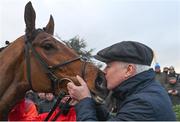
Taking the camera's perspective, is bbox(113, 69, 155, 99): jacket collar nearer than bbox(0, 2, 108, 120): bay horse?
Yes

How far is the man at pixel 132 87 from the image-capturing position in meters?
2.61

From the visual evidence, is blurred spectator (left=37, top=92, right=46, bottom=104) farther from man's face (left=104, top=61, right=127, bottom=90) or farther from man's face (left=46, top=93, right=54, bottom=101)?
man's face (left=104, top=61, right=127, bottom=90)

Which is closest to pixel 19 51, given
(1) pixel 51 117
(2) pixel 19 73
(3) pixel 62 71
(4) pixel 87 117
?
(2) pixel 19 73

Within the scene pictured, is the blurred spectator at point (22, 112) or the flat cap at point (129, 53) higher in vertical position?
the flat cap at point (129, 53)

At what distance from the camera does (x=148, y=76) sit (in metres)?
2.84

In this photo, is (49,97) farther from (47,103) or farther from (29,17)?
(29,17)

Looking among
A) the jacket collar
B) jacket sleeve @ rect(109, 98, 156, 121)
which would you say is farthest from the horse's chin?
jacket sleeve @ rect(109, 98, 156, 121)

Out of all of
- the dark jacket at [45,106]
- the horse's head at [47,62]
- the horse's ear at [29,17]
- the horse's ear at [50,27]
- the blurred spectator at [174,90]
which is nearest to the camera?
the horse's head at [47,62]

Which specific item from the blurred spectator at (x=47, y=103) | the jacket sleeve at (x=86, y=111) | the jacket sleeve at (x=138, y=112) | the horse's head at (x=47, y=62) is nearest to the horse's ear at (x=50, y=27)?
the horse's head at (x=47, y=62)

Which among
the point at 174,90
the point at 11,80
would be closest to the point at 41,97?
the point at 174,90

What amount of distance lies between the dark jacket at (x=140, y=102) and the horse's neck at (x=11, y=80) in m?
1.68

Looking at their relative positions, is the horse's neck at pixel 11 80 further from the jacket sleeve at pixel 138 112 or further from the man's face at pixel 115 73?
the jacket sleeve at pixel 138 112

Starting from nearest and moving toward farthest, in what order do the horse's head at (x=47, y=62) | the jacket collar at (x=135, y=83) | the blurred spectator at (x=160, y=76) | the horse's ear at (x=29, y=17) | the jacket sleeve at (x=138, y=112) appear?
1. the jacket sleeve at (x=138, y=112)
2. the jacket collar at (x=135, y=83)
3. the horse's head at (x=47, y=62)
4. the horse's ear at (x=29, y=17)
5. the blurred spectator at (x=160, y=76)

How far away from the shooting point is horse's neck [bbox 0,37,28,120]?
→ 441 cm
